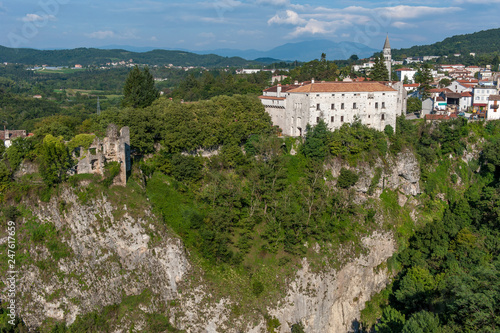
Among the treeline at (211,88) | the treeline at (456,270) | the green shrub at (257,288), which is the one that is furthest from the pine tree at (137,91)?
the treeline at (456,270)

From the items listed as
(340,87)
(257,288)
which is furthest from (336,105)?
(257,288)

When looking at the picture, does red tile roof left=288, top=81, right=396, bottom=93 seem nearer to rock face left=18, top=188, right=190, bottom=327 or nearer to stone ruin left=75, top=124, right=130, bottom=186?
stone ruin left=75, top=124, right=130, bottom=186

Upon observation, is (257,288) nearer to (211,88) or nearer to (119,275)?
(119,275)

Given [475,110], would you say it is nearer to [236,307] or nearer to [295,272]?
[295,272]

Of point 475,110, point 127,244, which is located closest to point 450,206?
point 475,110

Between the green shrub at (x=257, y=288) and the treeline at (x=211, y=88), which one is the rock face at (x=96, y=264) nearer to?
the green shrub at (x=257, y=288)

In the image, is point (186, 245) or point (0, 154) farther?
point (0, 154)

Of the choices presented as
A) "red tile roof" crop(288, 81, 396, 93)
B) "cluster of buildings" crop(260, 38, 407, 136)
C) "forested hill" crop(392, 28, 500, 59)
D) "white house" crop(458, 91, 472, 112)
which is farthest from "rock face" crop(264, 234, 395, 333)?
"forested hill" crop(392, 28, 500, 59)
